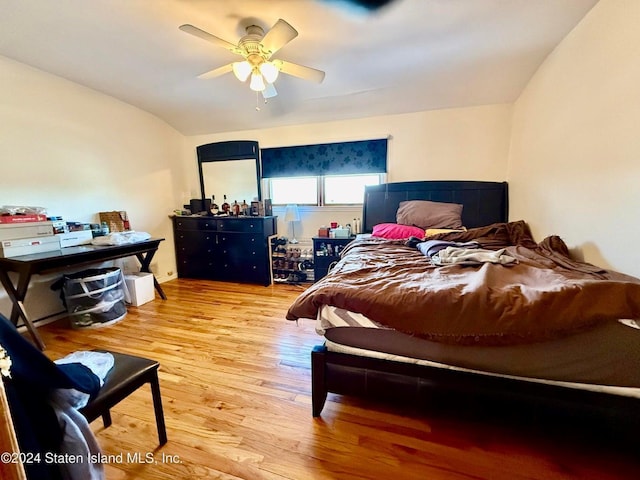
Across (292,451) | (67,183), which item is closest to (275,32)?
(292,451)

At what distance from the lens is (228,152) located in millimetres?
4191

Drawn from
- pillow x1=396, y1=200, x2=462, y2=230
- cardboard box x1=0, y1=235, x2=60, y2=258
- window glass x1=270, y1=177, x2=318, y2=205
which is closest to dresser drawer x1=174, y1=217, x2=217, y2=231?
window glass x1=270, y1=177, x2=318, y2=205

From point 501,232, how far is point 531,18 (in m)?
1.67

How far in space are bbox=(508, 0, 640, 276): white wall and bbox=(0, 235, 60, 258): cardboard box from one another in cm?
425

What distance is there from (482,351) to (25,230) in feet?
11.5

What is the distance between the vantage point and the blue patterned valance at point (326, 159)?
357 centimetres


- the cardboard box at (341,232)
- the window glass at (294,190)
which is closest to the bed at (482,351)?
the cardboard box at (341,232)

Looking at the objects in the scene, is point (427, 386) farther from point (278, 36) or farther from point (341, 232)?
point (341, 232)

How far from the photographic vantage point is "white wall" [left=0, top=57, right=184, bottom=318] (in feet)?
8.37

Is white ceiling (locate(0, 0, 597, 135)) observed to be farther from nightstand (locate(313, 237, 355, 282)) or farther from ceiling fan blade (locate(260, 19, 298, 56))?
nightstand (locate(313, 237, 355, 282))

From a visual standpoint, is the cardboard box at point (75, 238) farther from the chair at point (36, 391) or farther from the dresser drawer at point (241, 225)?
the chair at point (36, 391)

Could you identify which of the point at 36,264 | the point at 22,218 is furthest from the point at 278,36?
the point at 22,218

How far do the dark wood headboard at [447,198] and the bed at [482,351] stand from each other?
1586 mm

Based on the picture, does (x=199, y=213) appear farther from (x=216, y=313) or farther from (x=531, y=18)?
(x=531, y=18)
